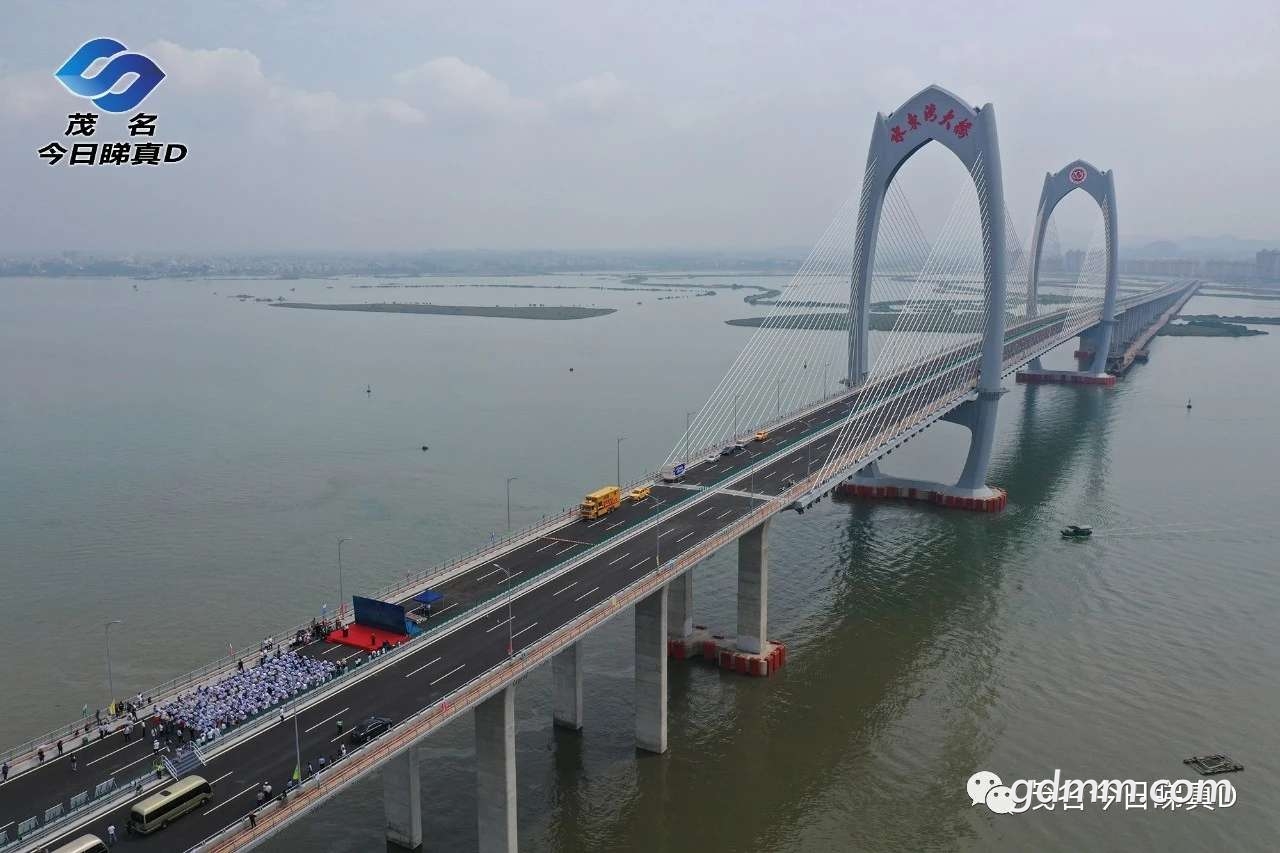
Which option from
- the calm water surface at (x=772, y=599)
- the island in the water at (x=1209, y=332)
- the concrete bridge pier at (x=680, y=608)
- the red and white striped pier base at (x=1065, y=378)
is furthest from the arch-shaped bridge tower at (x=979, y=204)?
the island in the water at (x=1209, y=332)

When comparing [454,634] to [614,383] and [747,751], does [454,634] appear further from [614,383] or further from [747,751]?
[614,383]

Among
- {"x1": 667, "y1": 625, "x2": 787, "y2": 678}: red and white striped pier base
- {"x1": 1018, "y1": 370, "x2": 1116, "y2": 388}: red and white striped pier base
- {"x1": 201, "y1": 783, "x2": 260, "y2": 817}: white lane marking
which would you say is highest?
{"x1": 1018, "y1": 370, "x2": 1116, "y2": 388}: red and white striped pier base

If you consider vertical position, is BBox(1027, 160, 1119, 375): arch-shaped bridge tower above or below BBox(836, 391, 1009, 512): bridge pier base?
above

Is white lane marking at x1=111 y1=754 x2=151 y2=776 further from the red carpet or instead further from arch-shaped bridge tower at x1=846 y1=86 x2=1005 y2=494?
arch-shaped bridge tower at x1=846 y1=86 x2=1005 y2=494

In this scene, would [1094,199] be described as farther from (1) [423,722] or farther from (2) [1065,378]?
(1) [423,722]

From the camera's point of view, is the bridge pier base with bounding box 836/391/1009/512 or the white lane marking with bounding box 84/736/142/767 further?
the bridge pier base with bounding box 836/391/1009/512

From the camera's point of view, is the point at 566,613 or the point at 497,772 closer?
the point at 497,772

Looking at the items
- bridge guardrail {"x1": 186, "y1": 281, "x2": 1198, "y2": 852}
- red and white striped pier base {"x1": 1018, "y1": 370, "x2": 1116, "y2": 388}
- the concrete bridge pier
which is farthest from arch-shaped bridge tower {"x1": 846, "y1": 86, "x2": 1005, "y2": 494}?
red and white striped pier base {"x1": 1018, "y1": 370, "x2": 1116, "y2": 388}

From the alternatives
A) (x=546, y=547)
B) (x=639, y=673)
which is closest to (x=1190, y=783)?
(x=639, y=673)

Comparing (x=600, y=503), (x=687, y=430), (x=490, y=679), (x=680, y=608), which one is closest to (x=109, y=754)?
(x=490, y=679)
